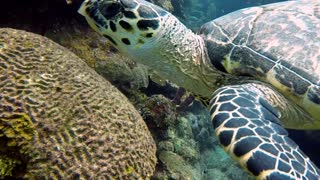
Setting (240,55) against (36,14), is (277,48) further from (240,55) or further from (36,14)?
(36,14)

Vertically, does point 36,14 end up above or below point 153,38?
below

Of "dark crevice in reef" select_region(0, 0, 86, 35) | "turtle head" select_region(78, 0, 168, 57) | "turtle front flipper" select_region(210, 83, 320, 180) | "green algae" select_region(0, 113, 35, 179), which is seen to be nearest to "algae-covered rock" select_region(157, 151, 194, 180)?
"turtle front flipper" select_region(210, 83, 320, 180)

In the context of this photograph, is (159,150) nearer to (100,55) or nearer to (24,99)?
(100,55)

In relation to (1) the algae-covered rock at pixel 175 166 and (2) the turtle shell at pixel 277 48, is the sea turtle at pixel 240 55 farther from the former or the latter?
(1) the algae-covered rock at pixel 175 166

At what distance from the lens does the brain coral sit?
215 cm

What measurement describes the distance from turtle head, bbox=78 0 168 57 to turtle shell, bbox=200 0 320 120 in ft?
2.54

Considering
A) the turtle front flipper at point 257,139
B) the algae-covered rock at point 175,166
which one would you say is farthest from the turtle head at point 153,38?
the algae-covered rock at point 175,166

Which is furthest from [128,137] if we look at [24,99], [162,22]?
[162,22]

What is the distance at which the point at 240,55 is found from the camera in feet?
10.2

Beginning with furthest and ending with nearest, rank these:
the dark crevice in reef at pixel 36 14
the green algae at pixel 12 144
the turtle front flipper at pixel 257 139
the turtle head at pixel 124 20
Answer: the dark crevice in reef at pixel 36 14, the turtle head at pixel 124 20, the green algae at pixel 12 144, the turtle front flipper at pixel 257 139

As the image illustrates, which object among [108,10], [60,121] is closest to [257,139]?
[60,121]

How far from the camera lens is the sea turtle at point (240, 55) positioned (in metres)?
2.62

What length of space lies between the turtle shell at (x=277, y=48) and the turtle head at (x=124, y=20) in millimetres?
776

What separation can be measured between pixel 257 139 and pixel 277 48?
132cm
